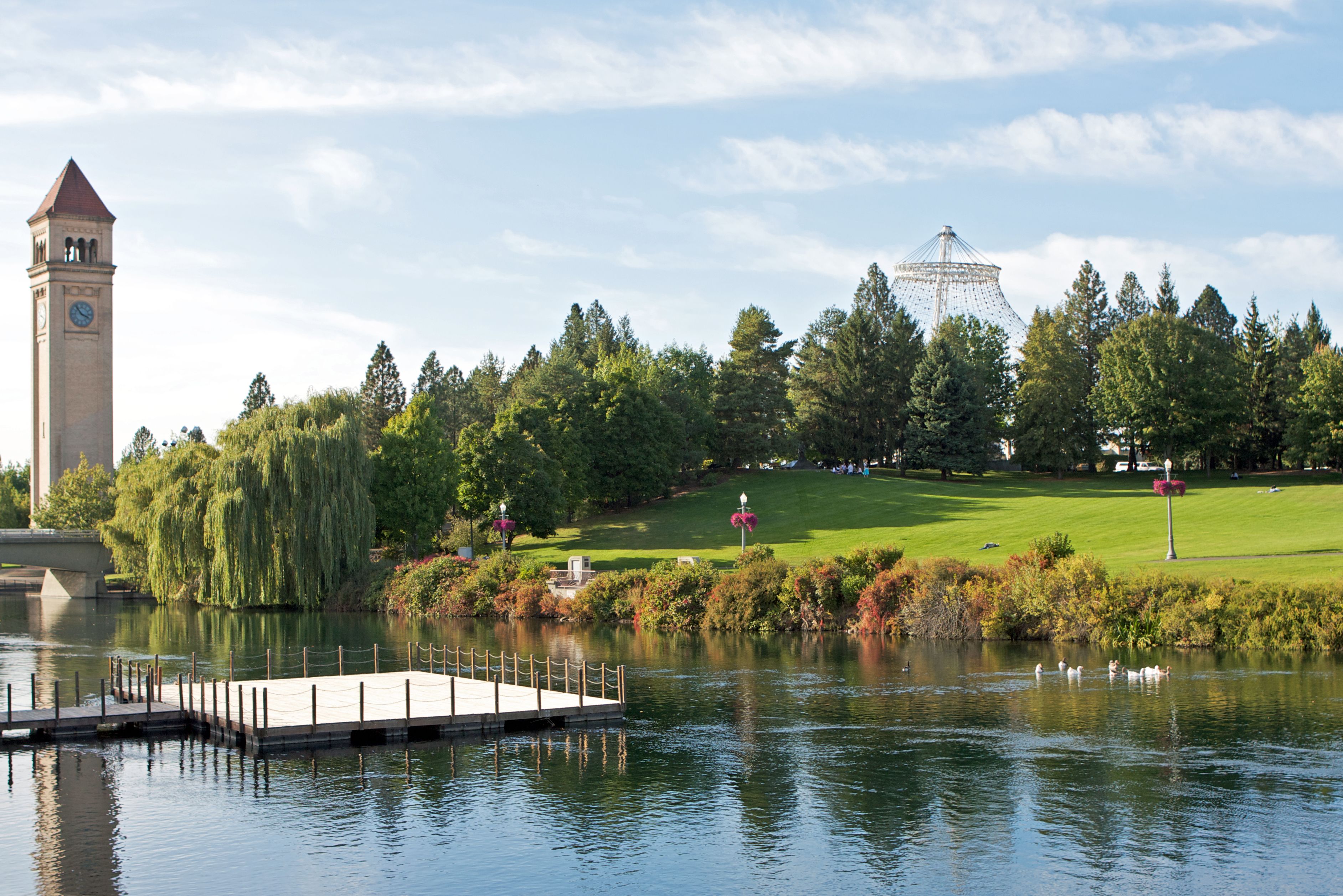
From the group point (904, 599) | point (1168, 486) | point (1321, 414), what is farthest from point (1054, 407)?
point (904, 599)

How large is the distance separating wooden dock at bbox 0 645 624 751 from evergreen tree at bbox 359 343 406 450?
7793cm

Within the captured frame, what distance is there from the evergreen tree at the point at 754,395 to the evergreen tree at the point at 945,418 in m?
13.3

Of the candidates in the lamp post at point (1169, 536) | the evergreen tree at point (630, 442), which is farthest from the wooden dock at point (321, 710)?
the evergreen tree at point (630, 442)

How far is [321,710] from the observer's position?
32.4 meters

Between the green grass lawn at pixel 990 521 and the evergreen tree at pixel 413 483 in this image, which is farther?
the evergreen tree at pixel 413 483

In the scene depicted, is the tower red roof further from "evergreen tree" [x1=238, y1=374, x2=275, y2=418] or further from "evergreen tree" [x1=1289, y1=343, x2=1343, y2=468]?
"evergreen tree" [x1=1289, y1=343, x2=1343, y2=468]

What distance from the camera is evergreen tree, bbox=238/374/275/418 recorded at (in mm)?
130125

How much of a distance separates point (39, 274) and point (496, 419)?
55740 millimetres

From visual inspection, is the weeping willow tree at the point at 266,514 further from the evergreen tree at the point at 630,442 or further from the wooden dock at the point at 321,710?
the wooden dock at the point at 321,710

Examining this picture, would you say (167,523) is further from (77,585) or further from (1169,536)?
(1169,536)

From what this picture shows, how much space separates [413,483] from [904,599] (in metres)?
37.7

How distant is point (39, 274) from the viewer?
113500 mm

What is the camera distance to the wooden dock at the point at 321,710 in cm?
3002

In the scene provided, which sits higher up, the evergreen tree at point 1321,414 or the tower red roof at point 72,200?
the tower red roof at point 72,200
